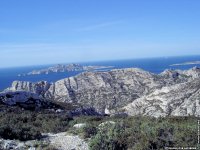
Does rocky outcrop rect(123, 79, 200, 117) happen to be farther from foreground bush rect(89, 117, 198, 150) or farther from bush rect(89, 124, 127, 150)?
bush rect(89, 124, 127, 150)

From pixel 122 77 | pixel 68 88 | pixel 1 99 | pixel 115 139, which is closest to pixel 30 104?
pixel 1 99

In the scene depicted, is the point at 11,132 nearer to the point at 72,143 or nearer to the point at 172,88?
the point at 72,143

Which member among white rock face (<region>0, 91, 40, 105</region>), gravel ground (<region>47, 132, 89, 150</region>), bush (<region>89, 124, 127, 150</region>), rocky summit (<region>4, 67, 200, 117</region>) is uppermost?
bush (<region>89, 124, 127, 150</region>)

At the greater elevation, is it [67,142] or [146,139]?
[146,139]

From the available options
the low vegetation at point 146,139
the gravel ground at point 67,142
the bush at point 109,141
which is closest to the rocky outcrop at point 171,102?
the gravel ground at point 67,142

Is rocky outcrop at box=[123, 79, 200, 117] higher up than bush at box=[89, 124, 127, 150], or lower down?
lower down

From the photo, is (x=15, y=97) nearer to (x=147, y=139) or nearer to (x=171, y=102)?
(x=171, y=102)

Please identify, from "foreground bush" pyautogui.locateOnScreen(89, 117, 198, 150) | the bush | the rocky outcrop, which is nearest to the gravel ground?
the bush

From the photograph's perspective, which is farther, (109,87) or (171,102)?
(109,87)

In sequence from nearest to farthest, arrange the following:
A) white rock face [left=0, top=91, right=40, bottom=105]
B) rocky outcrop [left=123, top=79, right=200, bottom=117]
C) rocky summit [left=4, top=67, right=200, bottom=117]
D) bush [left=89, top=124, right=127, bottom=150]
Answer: bush [left=89, top=124, right=127, bottom=150]
white rock face [left=0, top=91, right=40, bottom=105]
rocky outcrop [left=123, top=79, right=200, bottom=117]
rocky summit [left=4, top=67, right=200, bottom=117]

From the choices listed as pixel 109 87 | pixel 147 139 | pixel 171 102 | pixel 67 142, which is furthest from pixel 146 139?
pixel 109 87

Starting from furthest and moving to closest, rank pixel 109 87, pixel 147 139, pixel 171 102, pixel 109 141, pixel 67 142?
A: pixel 109 87 < pixel 171 102 < pixel 67 142 < pixel 109 141 < pixel 147 139

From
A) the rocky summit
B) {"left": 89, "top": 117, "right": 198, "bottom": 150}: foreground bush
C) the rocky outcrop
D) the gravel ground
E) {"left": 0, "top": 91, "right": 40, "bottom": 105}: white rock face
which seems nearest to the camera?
{"left": 89, "top": 117, "right": 198, "bottom": 150}: foreground bush
